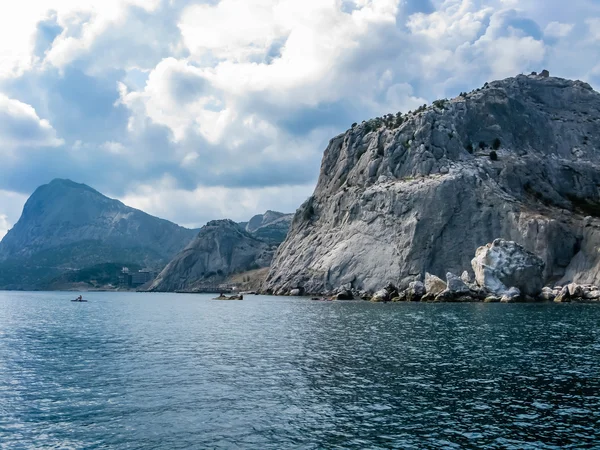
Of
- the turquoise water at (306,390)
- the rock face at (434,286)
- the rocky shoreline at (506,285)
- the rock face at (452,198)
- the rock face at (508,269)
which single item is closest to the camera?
the turquoise water at (306,390)

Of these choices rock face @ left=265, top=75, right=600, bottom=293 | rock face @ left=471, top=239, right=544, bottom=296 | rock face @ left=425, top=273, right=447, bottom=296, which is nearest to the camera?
rock face @ left=471, top=239, right=544, bottom=296

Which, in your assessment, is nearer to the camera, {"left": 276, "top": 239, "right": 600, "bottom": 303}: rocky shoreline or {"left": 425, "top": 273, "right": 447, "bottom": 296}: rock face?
{"left": 276, "top": 239, "right": 600, "bottom": 303}: rocky shoreline

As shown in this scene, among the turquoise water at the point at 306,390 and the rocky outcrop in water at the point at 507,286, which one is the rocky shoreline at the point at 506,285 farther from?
the turquoise water at the point at 306,390

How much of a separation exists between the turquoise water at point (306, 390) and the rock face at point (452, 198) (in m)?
80.7

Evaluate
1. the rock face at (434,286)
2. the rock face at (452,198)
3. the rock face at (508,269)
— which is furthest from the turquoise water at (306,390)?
the rock face at (452,198)

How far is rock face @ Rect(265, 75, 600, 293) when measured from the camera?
5364 inches

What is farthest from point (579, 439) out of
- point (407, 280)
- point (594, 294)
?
point (407, 280)

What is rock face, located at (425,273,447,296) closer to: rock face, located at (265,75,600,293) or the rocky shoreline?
the rocky shoreline

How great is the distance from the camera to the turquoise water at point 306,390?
22.4m

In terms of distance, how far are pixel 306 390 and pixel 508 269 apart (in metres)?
96.4

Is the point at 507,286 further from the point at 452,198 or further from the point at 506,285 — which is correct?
the point at 452,198

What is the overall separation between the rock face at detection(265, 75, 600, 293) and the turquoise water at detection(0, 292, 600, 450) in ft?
265

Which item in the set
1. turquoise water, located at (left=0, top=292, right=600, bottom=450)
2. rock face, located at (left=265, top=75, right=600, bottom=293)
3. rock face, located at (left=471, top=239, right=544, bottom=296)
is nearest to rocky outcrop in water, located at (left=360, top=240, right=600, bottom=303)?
rock face, located at (left=471, top=239, right=544, bottom=296)

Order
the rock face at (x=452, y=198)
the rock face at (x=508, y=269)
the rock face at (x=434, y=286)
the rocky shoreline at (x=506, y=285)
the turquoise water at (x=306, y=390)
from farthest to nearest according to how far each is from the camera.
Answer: the rock face at (x=452, y=198), the rock face at (x=434, y=286), the rock face at (x=508, y=269), the rocky shoreline at (x=506, y=285), the turquoise water at (x=306, y=390)
